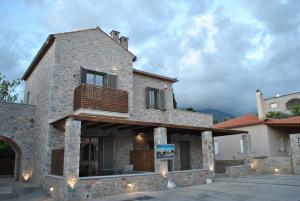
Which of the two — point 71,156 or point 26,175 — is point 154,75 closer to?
point 71,156

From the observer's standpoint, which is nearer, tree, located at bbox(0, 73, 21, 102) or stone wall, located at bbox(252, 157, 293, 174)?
stone wall, located at bbox(252, 157, 293, 174)

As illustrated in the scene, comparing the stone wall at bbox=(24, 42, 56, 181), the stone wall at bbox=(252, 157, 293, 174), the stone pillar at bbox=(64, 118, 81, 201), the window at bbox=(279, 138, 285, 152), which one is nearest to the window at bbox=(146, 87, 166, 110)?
the stone wall at bbox=(24, 42, 56, 181)

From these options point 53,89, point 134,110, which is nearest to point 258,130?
point 134,110

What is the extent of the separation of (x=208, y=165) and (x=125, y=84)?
262 inches

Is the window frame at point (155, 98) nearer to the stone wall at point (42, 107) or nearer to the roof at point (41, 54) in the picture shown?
the roof at point (41, 54)

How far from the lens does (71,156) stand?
9828mm

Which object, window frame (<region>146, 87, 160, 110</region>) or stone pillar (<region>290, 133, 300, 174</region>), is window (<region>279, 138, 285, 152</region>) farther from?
window frame (<region>146, 87, 160, 110</region>)

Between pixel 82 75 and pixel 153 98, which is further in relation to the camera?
pixel 153 98

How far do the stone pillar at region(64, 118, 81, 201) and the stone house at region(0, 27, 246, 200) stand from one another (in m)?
0.04

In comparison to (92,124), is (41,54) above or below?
above

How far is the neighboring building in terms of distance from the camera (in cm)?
4847

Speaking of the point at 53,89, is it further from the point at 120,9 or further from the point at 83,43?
the point at 120,9

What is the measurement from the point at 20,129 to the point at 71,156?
5.85 meters

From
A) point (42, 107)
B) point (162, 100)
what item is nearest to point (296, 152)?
point (162, 100)
